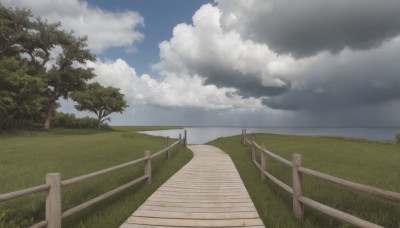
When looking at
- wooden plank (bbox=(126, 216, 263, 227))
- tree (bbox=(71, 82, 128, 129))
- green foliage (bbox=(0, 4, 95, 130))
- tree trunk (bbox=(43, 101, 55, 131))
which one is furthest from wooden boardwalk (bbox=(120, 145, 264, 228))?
tree (bbox=(71, 82, 128, 129))

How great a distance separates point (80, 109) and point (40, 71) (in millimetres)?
16603

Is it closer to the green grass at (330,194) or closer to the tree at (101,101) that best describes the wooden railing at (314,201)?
the green grass at (330,194)

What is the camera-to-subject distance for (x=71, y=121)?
5781 cm

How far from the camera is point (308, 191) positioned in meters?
9.10

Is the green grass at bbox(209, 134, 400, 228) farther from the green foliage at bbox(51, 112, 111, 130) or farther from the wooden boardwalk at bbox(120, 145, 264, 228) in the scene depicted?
the green foliage at bbox(51, 112, 111, 130)

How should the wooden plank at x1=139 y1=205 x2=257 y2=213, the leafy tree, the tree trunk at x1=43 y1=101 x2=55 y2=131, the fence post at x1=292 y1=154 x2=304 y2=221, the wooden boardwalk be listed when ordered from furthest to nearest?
the tree trunk at x1=43 y1=101 x2=55 y2=131 → the leafy tree → the wooden plank at x1=139 y1=205 x2=257 y2=213 → the fence post at x1=292 y1=154 x2=304 y2=221 → the wooden boardwalk

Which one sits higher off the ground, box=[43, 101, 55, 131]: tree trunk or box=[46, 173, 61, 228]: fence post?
box=[43, 101, 55, 131]: tree trunk

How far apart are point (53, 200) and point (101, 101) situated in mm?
56887

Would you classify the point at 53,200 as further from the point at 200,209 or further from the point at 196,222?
the point at 200,209

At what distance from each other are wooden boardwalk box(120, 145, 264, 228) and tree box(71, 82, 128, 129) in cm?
4802

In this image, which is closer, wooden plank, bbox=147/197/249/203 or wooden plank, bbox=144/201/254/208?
wooden plank, bbox=144/201/254/208

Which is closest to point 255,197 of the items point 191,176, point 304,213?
point 304,213

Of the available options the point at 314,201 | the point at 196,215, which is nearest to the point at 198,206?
the point at 196,215

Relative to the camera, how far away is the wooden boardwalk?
587cm
